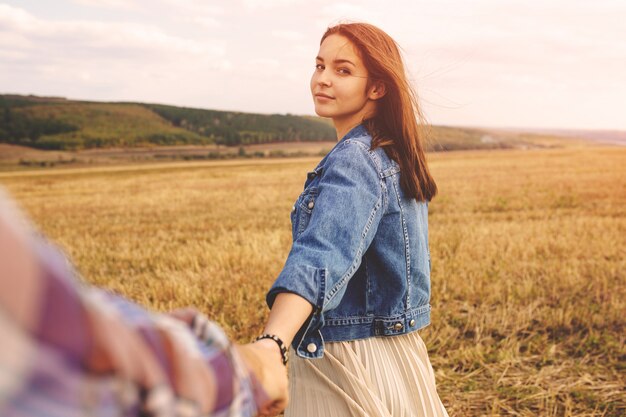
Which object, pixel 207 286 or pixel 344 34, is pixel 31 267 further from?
pixel 207 286

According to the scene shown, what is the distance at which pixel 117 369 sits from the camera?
60cm

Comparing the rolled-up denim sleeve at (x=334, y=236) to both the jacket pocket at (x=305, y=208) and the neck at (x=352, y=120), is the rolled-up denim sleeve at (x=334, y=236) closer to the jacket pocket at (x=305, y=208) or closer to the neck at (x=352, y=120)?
the jacket pocket at (x=305, y=208)

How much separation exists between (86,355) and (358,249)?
1.13 meters

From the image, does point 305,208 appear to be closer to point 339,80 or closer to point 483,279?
point 339,80

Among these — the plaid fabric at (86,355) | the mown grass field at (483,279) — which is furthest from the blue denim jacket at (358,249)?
the mown grass field at (483,279)

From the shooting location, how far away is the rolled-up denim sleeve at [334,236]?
1510 mm

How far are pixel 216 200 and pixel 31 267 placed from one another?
1611cm

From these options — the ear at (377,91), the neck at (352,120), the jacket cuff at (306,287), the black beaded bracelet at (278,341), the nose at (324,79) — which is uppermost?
the nose at (324,79)

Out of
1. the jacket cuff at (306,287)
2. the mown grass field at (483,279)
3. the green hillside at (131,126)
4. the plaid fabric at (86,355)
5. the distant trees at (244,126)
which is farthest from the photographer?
the distant trees at (244,126)

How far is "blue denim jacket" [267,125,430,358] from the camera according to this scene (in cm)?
157

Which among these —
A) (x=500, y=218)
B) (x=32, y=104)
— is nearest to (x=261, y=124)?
(x=32, y=104)

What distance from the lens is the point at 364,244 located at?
1.68 metres

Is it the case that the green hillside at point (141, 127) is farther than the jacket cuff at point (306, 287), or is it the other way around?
the green hillside at point (141, 127)

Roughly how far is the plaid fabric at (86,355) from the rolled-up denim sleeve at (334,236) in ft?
2.40
